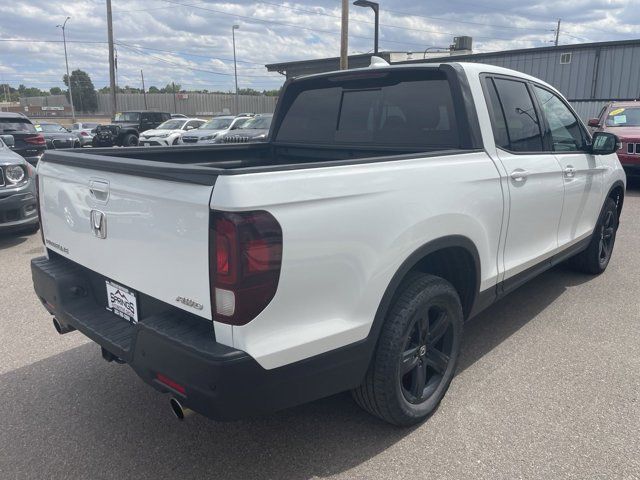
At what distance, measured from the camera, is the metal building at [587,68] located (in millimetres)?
20875

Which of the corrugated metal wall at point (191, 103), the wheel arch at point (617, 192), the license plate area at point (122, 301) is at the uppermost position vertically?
the corrugated metal wall at point (191, 103)

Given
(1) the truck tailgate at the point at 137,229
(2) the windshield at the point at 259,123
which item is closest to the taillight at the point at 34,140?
(2) the windshield at the point at 259,123

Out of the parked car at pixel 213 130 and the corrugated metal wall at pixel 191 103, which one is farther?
the corrugated metal wall at pixel 191 103

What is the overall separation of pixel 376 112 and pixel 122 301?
2.02 meters

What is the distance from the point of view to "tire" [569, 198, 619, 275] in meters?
5.05

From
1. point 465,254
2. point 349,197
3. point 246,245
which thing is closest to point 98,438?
point 246,245

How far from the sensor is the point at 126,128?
25422 millimetres

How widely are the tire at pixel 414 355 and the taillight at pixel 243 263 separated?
0.78 meters

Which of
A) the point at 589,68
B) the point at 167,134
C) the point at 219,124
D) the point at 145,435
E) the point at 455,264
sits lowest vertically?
the point at 145,435

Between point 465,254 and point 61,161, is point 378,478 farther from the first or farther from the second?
point 61,161

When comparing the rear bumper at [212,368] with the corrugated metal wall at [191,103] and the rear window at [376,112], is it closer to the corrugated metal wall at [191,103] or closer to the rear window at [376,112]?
the rear window at [376,112]

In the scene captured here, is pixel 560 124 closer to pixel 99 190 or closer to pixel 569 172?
pixel 569 172

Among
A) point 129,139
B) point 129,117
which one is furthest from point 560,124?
point 129,117

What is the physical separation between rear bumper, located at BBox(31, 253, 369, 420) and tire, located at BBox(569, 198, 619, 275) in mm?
3692
